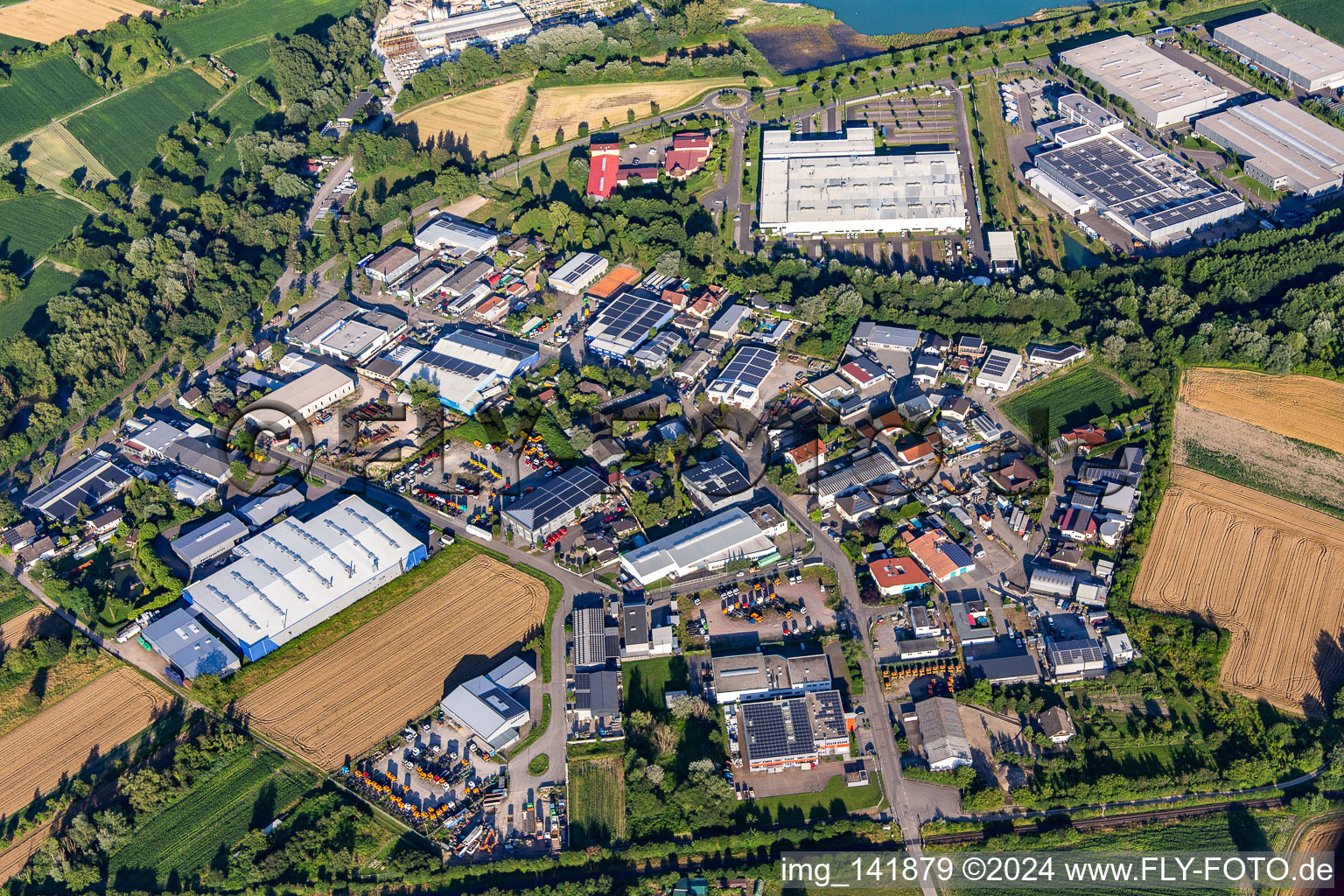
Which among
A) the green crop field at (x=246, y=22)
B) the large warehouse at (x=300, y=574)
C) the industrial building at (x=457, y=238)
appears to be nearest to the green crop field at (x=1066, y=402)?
the large warehouse at (x=300, y=574)

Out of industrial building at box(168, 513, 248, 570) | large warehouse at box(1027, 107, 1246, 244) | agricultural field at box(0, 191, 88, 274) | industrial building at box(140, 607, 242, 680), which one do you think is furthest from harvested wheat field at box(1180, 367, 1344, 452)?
agricultural field at box(0, 191, 88, 274)

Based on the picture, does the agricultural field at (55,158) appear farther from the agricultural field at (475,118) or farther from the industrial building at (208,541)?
the industrial building at (208,541)

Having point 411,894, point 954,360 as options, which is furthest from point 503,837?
point 954,360

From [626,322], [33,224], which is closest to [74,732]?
[626,322]

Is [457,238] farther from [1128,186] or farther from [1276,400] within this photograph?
→ [1276,400]

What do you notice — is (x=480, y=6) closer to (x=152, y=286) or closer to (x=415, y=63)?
(x=415, y=63)

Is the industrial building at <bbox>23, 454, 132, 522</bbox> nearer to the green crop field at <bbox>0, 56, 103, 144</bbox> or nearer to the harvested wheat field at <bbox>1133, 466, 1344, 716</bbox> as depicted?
the green crop field at <bbox>0, 56, 103, 144</bbox>
